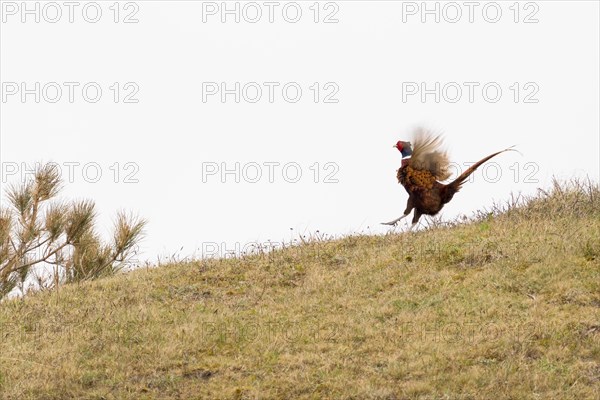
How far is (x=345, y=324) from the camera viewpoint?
29.1 ft

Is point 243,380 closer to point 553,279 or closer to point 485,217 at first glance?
point 553,279

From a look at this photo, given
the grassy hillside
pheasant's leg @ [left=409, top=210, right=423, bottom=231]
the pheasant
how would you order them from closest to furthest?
the grassy hillside
the pheasant
pheasant's leg @ [left=409, top=210, right=423, bottom=231]

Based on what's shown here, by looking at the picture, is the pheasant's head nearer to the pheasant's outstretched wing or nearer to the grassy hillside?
the pheasant's outstretched wing

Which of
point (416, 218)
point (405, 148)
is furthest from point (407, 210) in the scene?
point (405, 148)

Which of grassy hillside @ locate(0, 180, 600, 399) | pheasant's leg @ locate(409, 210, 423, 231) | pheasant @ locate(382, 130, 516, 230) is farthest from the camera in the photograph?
pheasant's leg @ locate(409, 210, 423, 231)

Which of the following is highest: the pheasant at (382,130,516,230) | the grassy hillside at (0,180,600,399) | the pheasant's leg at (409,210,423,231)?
the pheasant at (382,130,516,230)

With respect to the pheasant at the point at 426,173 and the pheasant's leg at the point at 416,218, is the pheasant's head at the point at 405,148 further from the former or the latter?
the pheasant's leg at the point at 416,218

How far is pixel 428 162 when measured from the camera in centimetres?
1217

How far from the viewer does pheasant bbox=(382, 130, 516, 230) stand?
1214cm

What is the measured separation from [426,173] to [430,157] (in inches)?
8.8

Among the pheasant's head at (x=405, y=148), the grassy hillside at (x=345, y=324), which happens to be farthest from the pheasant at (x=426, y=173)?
the grassy hillside at (x=345, y=324)

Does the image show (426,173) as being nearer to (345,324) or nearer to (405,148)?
(405,148)

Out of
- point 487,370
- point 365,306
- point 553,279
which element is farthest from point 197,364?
point 553,279

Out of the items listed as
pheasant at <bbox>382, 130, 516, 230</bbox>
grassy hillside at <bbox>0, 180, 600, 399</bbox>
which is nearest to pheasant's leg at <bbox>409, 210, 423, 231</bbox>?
pheasant at <bbox>382, 130, 516, 230</bbox>
